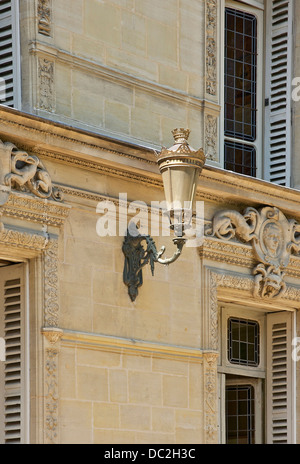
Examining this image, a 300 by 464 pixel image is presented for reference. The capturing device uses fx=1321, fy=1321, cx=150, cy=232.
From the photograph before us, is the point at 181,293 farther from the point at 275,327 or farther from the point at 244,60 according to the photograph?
the point at 244,60

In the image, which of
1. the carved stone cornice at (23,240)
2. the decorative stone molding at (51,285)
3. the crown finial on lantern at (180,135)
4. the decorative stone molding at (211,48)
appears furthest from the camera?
the decorative stone molding at (211,48)

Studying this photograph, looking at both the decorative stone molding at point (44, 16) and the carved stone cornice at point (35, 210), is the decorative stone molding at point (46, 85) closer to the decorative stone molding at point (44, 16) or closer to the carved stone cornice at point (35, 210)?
the decorative stone molding at point (44, 16)

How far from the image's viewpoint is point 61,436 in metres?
11.5

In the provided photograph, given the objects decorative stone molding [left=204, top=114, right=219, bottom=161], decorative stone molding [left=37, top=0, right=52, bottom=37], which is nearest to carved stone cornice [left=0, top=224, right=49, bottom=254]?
decorative stone molding [left=37, top=0, right=52, bottom=37]

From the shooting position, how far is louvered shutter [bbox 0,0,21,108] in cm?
1210

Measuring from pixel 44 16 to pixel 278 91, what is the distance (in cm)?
380

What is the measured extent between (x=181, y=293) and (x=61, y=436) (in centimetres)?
214

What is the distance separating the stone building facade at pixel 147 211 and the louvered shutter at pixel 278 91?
0.02 meters

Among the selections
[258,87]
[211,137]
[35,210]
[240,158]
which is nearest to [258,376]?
[240,158]

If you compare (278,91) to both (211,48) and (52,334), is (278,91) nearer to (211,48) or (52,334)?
(211,48)

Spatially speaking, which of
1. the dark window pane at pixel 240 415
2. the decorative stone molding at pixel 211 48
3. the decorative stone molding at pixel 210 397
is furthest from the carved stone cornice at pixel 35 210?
the dark window pane at pixel 240 415

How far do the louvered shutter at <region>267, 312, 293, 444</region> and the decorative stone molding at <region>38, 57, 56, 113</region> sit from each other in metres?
4.01

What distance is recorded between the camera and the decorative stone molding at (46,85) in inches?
473
